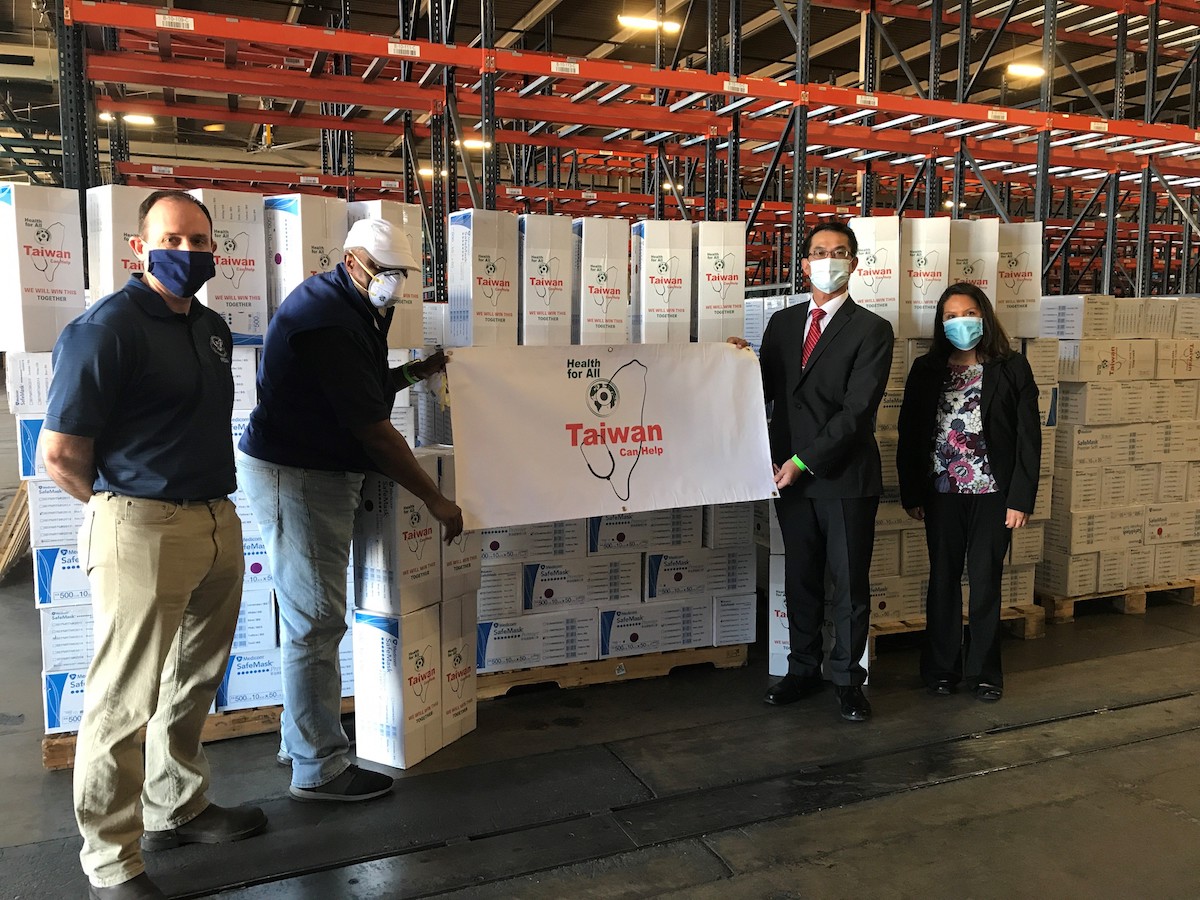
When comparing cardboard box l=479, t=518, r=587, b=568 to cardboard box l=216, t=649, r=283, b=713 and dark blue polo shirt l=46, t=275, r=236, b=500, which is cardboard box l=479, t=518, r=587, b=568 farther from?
dark blue polo shirt l=46, t=275, r=236, b=500

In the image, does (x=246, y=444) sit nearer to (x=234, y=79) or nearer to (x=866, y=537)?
(x=866, y=537)

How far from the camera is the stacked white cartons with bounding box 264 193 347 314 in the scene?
4.10m

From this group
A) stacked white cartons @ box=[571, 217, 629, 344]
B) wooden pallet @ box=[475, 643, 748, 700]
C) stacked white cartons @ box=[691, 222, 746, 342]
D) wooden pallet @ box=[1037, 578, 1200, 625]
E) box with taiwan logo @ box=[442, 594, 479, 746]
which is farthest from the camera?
wooden pallet @ box=[1037, 578, 1200, 625]

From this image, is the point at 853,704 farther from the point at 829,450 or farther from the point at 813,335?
the point at 813,335

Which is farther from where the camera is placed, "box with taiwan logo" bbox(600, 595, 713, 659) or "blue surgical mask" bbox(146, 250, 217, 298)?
"box with taiwan logo" bbox(600, 595, 713, 659)

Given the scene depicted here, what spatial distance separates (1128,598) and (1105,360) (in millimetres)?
1718

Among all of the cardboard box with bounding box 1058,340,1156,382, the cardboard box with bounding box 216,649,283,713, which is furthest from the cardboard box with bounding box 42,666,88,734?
the cardboard box with bounding box 1058,340,1156,382

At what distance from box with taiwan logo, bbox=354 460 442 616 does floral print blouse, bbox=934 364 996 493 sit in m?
2.62

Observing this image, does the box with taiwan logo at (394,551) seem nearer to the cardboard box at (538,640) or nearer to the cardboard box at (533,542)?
the cardboard box at (533,542)

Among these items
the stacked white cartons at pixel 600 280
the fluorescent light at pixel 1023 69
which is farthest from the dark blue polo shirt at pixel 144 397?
the fluorescent light at pixel 1023 69

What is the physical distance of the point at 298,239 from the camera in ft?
13.4

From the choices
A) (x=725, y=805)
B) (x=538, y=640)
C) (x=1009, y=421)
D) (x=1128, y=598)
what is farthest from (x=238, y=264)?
(x=1128, y=598)

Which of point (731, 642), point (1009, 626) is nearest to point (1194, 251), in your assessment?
point (1009, 626)

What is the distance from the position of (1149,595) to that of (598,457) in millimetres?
5000
